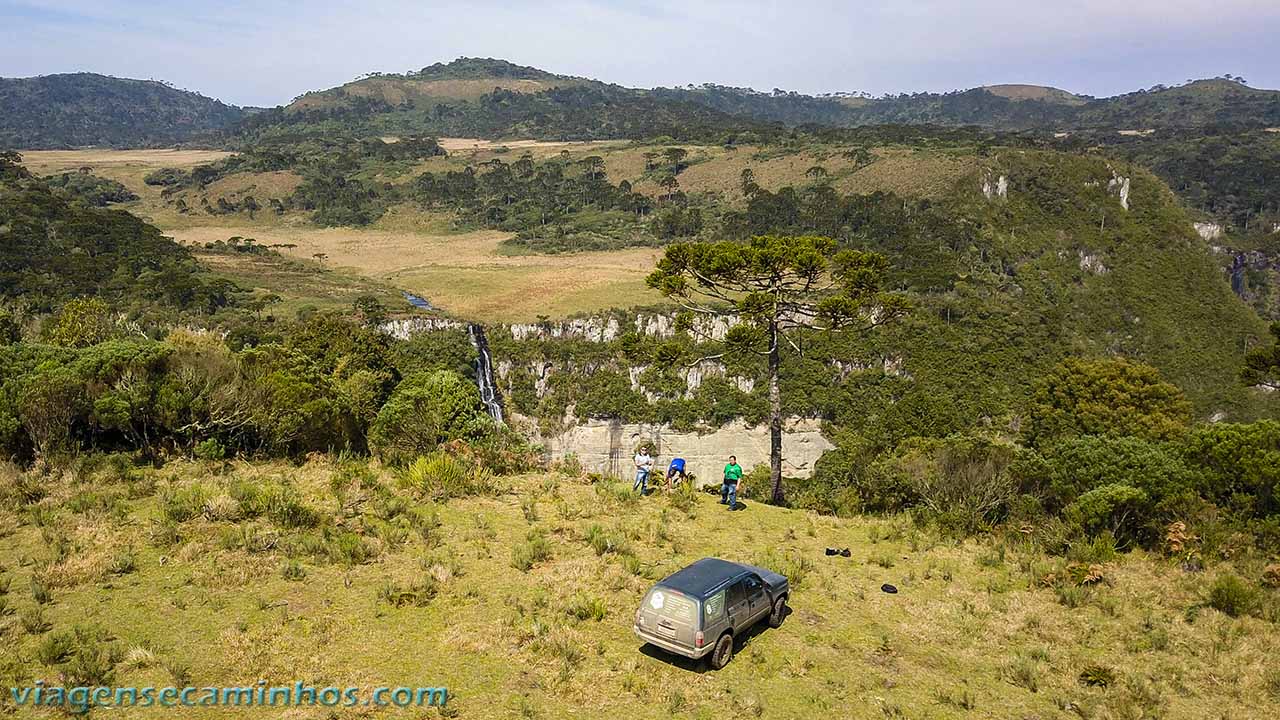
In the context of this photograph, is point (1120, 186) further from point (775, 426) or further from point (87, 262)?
point (87, 262)

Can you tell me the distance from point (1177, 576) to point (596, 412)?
191 feet

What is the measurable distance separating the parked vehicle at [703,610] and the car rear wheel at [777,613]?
0.43 metres

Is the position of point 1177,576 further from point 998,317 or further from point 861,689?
point 998,317

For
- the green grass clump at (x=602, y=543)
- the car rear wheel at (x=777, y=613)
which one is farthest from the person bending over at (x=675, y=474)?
the car rear wheel at (x=777, y=613)

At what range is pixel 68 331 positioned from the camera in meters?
39.8

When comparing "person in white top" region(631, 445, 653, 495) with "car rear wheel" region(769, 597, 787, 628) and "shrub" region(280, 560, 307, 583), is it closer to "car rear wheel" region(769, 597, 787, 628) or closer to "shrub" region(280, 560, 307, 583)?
"car rear wheel" region(769, 597, 787, 628)

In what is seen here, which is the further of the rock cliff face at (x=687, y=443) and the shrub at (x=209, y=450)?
the rock cliff face at (x=687, y=443)

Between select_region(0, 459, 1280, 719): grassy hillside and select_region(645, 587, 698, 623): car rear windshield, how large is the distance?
104cm

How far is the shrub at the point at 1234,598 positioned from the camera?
44.2ft

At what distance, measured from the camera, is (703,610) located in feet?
36.6

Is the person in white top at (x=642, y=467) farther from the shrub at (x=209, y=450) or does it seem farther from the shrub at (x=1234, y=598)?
the shrub at (x=1234, y=598)

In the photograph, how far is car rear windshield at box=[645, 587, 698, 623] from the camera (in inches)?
439

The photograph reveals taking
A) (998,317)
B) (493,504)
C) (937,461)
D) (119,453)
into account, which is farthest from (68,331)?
(998,317)

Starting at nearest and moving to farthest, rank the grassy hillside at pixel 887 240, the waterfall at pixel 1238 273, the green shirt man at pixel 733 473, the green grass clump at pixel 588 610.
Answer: the green grass clump at pixel 588 610
the green shirt man at pixel 733 473
the grassy hillside at pixel 887 240
the waterfall at pixel 1238 273
